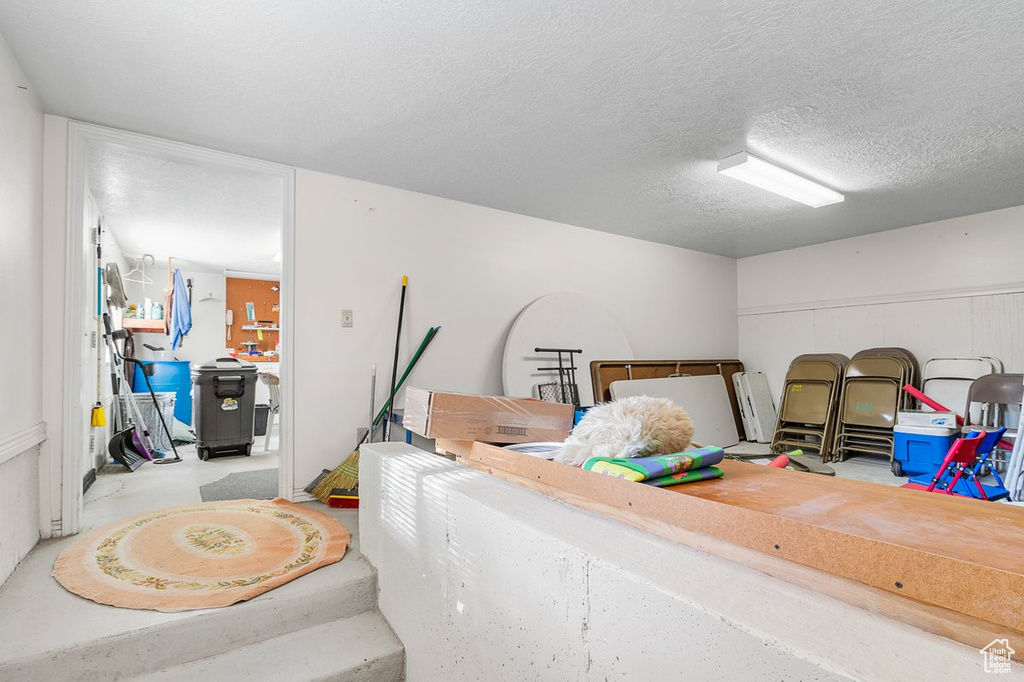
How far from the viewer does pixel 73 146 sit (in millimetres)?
2658

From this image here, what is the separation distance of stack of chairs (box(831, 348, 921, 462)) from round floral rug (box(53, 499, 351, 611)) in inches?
192

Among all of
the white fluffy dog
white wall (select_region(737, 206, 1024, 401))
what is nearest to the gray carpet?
the white fluffy dog

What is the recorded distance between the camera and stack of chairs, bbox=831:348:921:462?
473 cm

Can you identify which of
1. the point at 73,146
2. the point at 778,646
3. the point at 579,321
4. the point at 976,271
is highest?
the point at 73,146

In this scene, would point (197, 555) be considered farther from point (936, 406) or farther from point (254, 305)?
point (254, 305)

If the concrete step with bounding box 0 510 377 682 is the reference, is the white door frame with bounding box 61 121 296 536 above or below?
above

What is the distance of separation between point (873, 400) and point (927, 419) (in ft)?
2.72

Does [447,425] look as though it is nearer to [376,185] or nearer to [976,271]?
[376,185]

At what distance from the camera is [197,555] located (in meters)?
2.27

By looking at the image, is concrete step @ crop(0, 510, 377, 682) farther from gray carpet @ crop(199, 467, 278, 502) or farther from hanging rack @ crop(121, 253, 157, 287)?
hanging rack @ crop(121, 253, 157, 287)

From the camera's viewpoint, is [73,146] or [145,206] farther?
[145,206]

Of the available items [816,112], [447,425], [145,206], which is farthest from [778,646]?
[145,206]

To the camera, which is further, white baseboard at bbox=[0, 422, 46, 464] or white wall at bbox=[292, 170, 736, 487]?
white wall at bbox=[292, 170, 736, 487]

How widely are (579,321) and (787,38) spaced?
285cm
